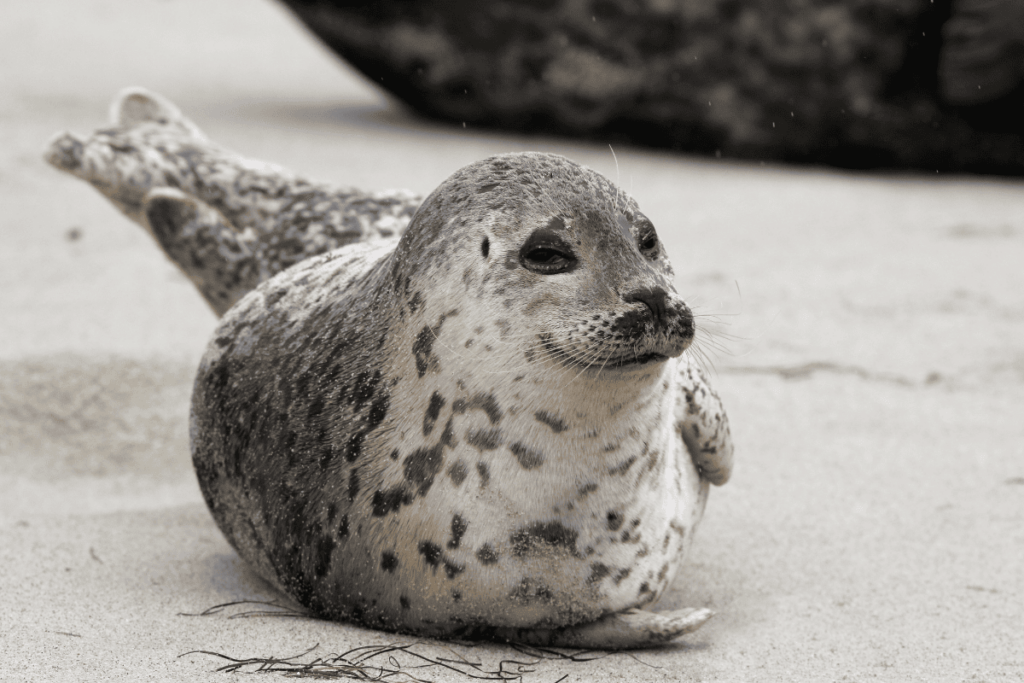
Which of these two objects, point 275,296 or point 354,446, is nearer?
point 354,446

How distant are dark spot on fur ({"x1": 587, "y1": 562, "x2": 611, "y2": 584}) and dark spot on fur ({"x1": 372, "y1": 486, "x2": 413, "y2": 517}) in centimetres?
43

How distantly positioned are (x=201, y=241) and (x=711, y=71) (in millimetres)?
5375

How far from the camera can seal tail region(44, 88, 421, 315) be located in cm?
371

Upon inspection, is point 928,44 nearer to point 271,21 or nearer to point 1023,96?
point 1023,96

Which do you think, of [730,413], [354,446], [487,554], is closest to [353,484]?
[354,446]

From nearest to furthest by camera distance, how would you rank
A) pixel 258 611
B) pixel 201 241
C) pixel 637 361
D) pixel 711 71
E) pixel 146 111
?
pixel 637 361, pixel 258 611, pixel 201 241, pixel 146 111, pixel 711 71

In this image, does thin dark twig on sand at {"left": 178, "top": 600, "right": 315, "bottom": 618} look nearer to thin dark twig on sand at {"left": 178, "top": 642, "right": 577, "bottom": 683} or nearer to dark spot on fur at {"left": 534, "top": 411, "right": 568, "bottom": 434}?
thin dark twig on sand at {"left": 178, "top": 642, "right": 577, "bottom": 683}

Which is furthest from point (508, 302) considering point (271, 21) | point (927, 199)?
point (271, 21)

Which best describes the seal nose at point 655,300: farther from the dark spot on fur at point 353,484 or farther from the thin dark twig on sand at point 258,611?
the thin dark twig on sand at point 258,611

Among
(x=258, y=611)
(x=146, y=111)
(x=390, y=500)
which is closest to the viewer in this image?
(x=390, y=500)

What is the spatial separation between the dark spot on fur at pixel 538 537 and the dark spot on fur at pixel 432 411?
29 cm

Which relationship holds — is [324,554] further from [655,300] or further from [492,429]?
[655,300]

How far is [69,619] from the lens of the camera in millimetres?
2418

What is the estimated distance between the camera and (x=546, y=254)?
7.24ft
